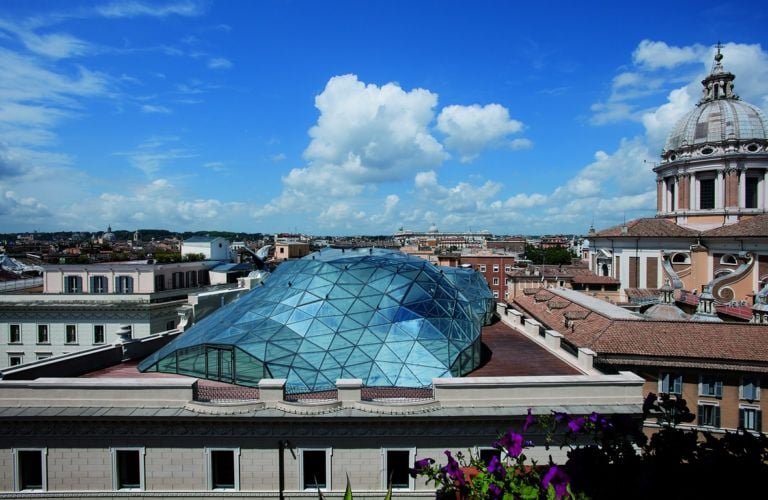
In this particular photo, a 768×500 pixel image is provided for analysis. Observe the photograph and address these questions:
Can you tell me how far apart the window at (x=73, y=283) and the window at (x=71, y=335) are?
3.81m

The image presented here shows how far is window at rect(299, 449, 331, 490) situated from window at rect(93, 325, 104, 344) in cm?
2953

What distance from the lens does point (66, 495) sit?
14.5m

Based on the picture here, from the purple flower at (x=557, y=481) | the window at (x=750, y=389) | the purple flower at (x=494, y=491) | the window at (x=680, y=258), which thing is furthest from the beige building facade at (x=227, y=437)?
the window at (x=680, y=258)

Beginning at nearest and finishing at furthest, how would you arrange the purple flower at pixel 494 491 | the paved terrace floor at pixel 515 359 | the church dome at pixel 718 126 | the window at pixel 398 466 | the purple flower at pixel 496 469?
the purple flower at pixel 494 491 < the purple flower at pixel 496 469 < the window at pixel 398 466 < the paved terrace floor at pixel 515 359 < the church dome at pixel 718 126

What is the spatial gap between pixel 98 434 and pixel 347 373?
812 centimetres

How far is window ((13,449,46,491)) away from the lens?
14445 millimetres

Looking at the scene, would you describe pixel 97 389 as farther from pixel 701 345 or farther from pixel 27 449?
pixel 701 345

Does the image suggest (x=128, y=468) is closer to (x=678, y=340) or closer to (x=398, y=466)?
(x=398, y=466)

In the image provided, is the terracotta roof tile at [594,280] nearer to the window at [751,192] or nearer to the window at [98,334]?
the window at [751,192]

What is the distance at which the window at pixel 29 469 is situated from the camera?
1445 cm

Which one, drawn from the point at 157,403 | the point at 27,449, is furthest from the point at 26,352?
the point at 157,403

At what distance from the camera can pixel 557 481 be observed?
725 cm

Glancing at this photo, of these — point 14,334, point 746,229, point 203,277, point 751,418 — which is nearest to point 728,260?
point 746,229

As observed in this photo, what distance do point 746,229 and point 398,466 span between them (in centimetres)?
5113
